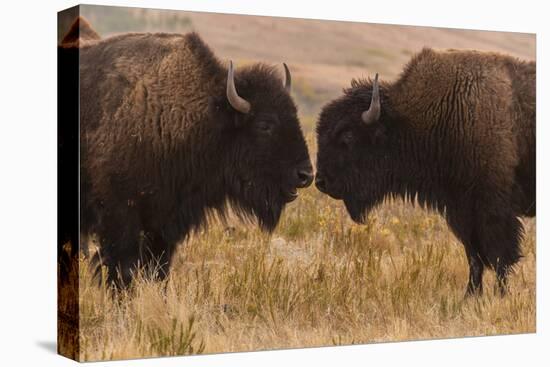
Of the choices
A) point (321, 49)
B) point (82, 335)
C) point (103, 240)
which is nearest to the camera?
point (82, 335)

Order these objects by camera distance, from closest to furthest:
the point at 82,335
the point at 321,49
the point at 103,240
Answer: the point at 82,335, the point at 103,240, the point at 321,49

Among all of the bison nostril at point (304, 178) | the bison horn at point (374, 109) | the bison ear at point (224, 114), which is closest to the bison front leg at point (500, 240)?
the bison horn at point (374, 109)

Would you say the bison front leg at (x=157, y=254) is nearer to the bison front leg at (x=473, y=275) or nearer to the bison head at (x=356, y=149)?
the bison head at (x=356, y=149)

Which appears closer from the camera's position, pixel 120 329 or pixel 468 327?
pixel 120 329

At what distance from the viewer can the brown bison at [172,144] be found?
755 centimetres

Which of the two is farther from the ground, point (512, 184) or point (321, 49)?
point (321, 49)

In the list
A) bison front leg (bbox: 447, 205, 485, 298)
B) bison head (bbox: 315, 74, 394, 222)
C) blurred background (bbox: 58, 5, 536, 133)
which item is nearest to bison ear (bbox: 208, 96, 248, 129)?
blurred background (bbox: 58, 5, 536, 133)

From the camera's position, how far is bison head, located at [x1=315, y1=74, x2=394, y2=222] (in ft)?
27.9

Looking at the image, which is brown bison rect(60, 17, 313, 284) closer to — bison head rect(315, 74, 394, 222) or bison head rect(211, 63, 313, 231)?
bison head rect(211, 63, 313, 231)

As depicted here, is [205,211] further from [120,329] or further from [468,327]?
[468,327]

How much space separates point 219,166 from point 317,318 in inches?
53.3

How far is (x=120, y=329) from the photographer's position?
287 inches

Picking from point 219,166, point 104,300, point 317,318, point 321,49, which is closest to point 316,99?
point 321,49

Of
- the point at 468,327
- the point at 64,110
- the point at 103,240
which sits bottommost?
the point at 468,327
